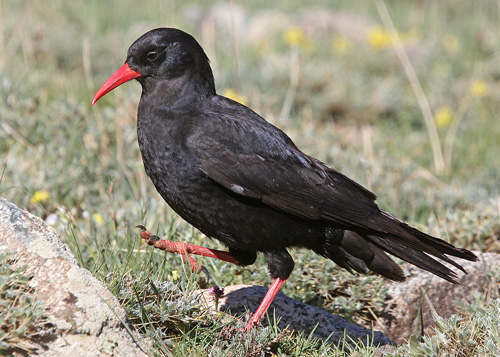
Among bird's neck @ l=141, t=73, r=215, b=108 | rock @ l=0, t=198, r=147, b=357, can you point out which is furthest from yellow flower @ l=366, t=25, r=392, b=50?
rock @ l=0, t=198, r=147, b=357

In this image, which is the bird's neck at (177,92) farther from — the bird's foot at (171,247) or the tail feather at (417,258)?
the tail feather at (417,258)

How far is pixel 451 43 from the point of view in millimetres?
10727

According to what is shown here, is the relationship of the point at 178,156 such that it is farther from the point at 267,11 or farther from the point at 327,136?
the point at 267,11

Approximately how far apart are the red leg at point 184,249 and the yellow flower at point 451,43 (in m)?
7.45

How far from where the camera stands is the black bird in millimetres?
3611

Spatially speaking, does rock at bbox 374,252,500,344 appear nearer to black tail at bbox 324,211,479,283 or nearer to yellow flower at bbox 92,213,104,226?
black tail at bbox 324,211,479,283

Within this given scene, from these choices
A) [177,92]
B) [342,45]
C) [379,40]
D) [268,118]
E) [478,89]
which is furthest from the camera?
[342,45]

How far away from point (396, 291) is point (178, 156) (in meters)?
1.84

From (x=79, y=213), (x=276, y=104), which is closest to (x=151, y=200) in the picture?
(x=79, y=213)

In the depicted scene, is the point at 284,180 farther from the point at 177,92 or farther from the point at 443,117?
the point at 443,117

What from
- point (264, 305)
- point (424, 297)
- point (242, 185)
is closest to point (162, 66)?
point (242, 185)

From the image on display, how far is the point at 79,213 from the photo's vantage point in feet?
17.5

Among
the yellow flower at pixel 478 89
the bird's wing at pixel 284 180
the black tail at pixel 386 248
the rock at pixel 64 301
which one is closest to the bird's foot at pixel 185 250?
the bird's wing at pixel 284 180

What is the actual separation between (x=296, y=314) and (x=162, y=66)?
1681mm
